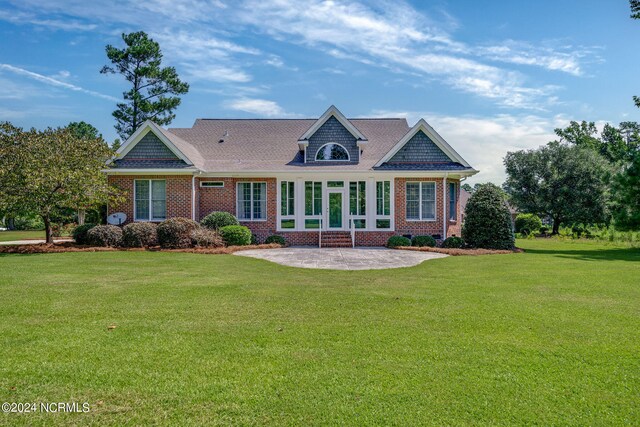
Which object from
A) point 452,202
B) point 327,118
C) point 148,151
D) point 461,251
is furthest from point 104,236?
point 452,202

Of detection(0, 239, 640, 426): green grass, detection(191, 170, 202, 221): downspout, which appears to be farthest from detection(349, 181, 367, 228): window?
detection(0, 239, 640, 426): green grass

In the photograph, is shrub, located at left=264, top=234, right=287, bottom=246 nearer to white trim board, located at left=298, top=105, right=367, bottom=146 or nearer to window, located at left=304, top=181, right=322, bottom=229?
window, located at left=304, top=181, right=322, bottom=229

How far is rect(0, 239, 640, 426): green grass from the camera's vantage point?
3.60m

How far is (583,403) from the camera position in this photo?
12.2ft

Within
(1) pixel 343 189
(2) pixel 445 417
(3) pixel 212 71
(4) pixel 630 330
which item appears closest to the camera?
(2) pixel 445 417

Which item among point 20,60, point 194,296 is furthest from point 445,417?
point 20,60

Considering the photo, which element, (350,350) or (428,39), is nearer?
(350,350)

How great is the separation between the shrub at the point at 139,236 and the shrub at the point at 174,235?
57 cm

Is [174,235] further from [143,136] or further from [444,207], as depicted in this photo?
[444,207]

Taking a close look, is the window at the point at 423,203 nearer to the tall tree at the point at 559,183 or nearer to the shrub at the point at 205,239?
the shrub at the point at 205,239

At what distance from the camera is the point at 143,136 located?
838 inches

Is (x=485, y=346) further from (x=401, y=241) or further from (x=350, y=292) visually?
(x=401, y=241)

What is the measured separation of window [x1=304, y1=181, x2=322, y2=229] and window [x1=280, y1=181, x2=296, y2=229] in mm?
669

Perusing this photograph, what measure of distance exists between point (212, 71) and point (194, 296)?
1204cm
